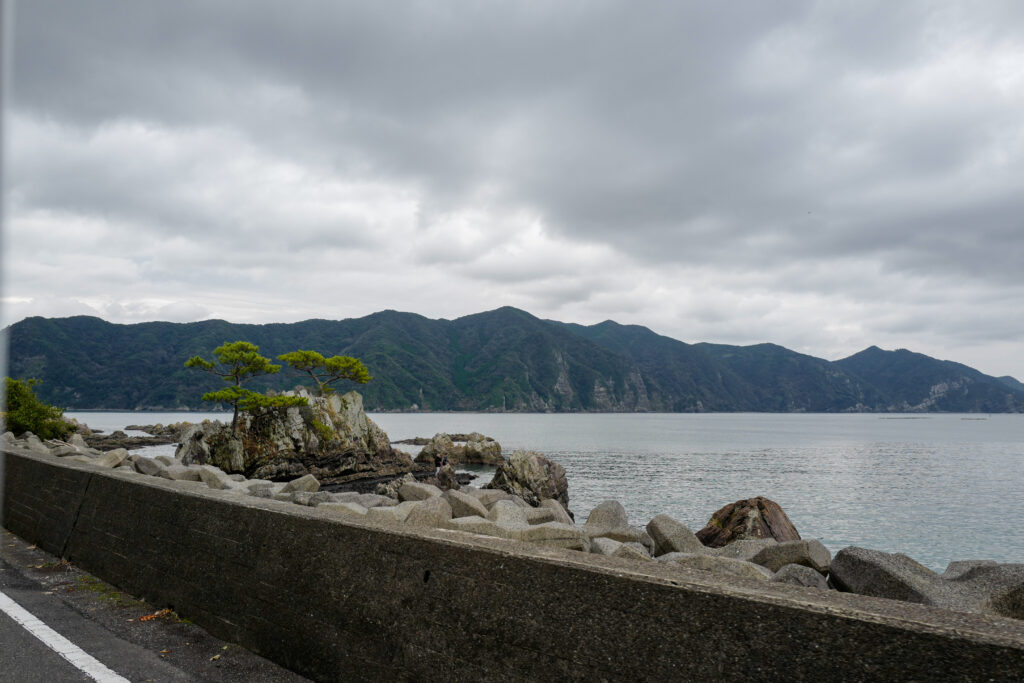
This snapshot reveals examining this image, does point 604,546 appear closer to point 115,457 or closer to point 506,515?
point 506,515

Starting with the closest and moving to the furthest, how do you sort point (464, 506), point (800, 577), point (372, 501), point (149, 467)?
point (800, 577), point (464, 506), point (372, 501), point (149, 467)

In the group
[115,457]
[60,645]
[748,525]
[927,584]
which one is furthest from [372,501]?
[927,584]

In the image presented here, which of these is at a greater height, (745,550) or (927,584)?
(927,584)

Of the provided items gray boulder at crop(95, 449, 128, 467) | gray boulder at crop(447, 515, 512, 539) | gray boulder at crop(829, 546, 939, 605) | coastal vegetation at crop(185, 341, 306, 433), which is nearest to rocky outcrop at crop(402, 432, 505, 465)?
coastal vegetation at crop(185, 341, 306, 433)

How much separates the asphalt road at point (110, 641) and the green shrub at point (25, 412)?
1154 inches

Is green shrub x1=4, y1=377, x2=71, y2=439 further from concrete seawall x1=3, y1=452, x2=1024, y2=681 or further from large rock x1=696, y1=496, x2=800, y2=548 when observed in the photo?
large rock x1=696, y1=496, x2=800, y2=548

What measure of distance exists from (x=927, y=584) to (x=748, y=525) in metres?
9.75

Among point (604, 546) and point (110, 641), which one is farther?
point (604, 546)

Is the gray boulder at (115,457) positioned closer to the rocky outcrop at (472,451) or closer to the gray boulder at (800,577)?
the gray boulder at (800,577)

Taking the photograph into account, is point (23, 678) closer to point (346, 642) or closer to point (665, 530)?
point (346, 642)

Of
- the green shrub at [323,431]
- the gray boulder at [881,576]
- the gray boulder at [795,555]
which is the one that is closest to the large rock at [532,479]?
the gray boulder at [795,555]

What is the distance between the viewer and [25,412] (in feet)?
102

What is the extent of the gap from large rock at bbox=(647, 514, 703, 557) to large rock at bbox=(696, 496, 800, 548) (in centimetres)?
386

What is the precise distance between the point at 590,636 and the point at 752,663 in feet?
2.63
